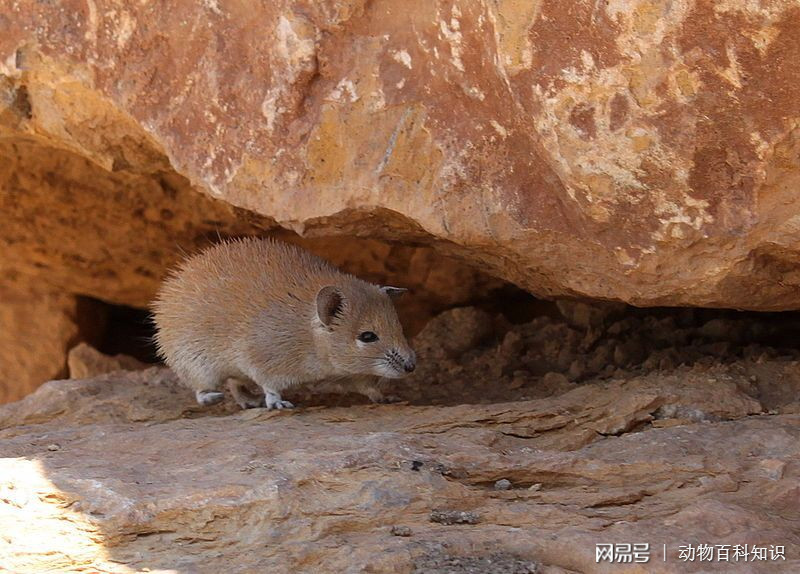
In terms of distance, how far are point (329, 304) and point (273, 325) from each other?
1.22 ft

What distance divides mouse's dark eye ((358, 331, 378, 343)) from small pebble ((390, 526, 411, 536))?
191 centimetres

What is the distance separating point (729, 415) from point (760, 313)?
127 cm

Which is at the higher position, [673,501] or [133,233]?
[133,233]

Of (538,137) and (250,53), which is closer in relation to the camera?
(538,137)

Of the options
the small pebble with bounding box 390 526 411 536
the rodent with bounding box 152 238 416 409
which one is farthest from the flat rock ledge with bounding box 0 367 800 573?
the rodent with bounding box 152 238 416 409

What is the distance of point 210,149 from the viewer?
491cm

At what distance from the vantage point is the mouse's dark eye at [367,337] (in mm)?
5484

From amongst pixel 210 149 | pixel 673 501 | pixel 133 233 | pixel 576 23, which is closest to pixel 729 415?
pixel 673 501

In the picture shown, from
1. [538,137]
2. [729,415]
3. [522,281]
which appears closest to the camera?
[538,137]

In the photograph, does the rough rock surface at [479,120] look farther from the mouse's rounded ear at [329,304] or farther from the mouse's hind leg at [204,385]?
the mouse's hind leg at [204,385]

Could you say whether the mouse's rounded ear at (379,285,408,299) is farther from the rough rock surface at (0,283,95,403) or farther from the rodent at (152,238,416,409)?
the rough rock surface at (0,283,95,403)

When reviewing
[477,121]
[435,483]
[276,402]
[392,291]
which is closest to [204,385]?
[276,402]

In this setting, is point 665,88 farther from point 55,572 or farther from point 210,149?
point 55,572

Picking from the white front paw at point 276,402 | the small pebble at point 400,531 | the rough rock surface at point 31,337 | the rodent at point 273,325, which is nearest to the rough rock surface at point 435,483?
the small pebble at point 400,531
